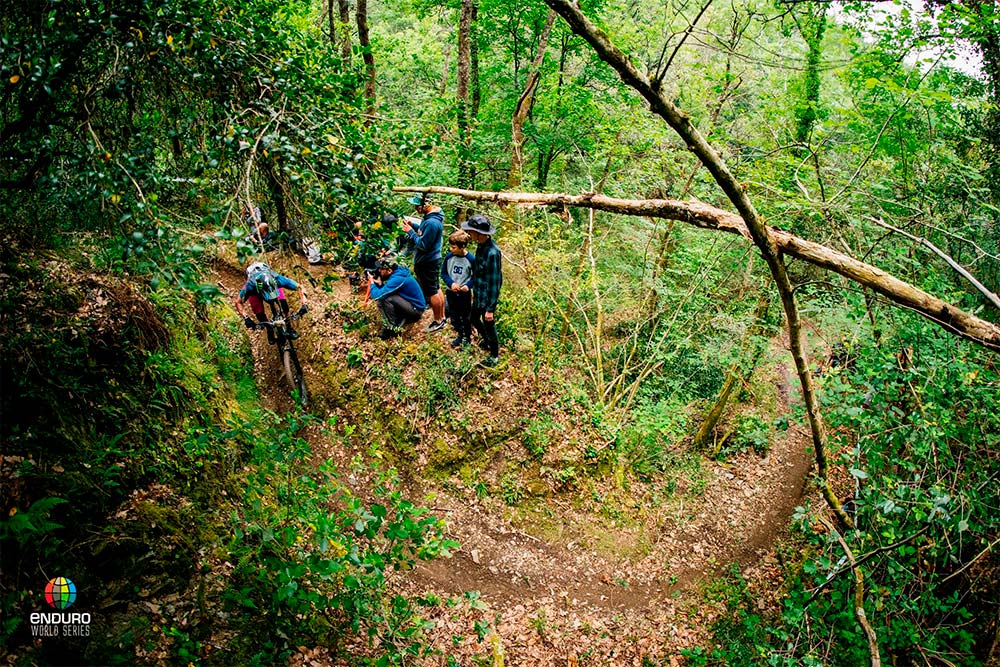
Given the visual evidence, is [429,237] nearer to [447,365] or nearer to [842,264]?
[447,365]

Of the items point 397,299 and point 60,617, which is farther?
point 397,299

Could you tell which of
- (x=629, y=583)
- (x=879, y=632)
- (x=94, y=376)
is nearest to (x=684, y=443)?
(x=629, y=583)

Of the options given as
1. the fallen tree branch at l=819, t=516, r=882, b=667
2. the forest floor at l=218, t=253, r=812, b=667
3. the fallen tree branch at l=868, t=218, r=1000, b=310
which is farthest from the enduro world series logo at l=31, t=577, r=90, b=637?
the fallen tree branch at l=868, t=218, r=1000, b=310

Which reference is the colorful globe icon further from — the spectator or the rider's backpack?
the spectator

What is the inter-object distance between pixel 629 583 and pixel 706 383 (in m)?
6.26

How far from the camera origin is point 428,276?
784cm

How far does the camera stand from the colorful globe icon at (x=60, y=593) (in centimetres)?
321

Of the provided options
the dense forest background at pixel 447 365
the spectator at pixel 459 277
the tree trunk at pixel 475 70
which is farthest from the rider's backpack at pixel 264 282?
the tree trunk at pixel 475 70

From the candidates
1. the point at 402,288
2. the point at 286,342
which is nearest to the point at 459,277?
the point at 402,288

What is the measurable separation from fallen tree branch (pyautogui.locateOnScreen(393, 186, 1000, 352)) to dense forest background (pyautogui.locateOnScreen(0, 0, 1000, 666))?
29 millimetres

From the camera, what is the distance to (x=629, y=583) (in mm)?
7148

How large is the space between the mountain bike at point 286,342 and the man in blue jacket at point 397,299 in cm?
114

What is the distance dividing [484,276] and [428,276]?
52.0 inches

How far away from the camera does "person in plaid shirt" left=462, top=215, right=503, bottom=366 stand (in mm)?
6586
